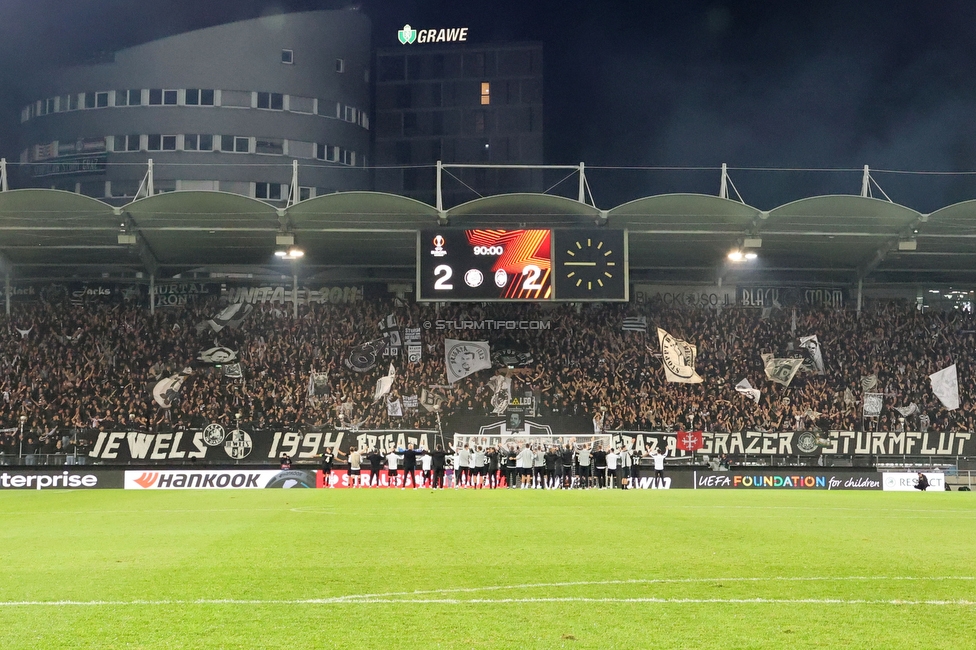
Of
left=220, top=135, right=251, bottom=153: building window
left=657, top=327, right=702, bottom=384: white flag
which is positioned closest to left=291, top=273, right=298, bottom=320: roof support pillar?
left=657, top=327, right=702, bottom=384: white flag

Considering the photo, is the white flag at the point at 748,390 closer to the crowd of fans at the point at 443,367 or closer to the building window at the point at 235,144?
the crowd of fans at the point at 443,367

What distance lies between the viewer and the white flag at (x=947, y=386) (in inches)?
1651

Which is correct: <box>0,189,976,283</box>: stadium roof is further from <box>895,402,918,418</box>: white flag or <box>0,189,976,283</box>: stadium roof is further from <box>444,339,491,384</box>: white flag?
<box>895,402,918,418</box>: white flag

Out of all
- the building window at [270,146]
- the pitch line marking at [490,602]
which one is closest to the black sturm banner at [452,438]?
the pitch line marking at [490,602]

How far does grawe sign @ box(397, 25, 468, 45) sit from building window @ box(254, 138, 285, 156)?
16791 mm

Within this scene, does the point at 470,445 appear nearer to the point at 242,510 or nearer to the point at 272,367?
the point at 272,367

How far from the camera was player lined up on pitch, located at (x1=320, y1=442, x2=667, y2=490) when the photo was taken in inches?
1318

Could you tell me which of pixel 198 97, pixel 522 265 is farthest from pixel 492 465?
pixel 198 97

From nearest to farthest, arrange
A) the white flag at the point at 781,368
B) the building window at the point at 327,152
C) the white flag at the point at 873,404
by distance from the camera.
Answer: the white flag at the point at 873,404
the white flag at the point at 781,368
the building window at the point at 327,152

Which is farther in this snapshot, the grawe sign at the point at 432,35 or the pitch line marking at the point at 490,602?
the grawe sign at the point at 432,35

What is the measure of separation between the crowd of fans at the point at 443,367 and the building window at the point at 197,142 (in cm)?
2073

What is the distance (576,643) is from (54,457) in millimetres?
33091

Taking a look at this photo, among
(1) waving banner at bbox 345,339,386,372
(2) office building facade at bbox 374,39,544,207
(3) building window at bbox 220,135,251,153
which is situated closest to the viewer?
(1) waving banner at bbox 345,339,386,372

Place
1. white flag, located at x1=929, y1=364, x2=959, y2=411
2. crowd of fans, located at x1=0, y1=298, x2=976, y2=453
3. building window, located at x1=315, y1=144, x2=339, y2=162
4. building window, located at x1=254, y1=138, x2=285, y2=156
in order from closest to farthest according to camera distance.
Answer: crowd of fans, located at x1=0, y1=298, x2=976, y2=453 < white flag, located at x1=929, y1=364, x2=959, y2=411 < building window, located at x1=254, y1=138, x2=285, y2=156 < building window, located at x1=315, y1=144, x2=339, y2=162
